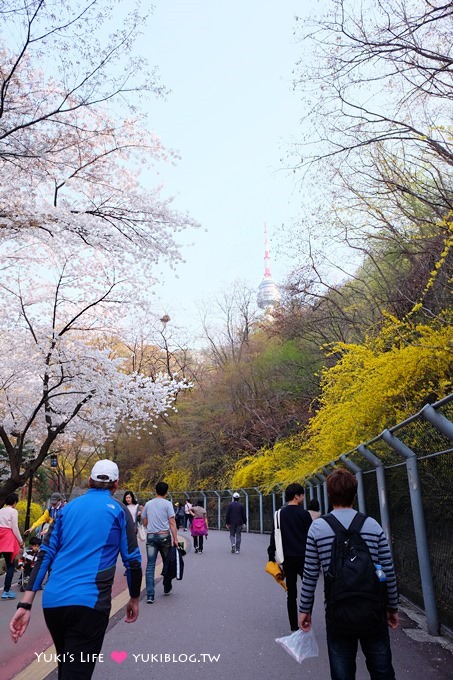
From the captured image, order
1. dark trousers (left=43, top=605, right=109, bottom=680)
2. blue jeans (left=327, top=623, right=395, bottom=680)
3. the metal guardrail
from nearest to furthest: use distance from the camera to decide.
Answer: dark trousers (left=43, top=605, right=109, bottom=680), blue jeans (left=327, top=623, right=395, bottom=680), the metal guardrail

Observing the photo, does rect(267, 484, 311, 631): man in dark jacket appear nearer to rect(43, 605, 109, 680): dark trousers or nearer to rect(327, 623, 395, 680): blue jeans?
rect(327, 623, 395, 680): blue jeans

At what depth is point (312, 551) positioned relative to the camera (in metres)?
3.51

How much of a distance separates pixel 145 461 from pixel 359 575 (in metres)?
44.5

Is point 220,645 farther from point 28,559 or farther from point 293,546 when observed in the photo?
point 28,559

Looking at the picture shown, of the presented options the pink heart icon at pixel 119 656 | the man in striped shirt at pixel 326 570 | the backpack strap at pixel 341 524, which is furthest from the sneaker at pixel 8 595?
the backpack strap at pixel 341 524

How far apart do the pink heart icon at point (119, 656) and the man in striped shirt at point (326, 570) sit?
2235mm

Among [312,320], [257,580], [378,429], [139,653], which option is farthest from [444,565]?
[312,320]

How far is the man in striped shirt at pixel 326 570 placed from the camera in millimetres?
3260

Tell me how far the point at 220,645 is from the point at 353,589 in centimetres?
299

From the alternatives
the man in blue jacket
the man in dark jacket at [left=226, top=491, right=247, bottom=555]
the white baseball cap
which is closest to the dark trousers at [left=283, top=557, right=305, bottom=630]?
the man in blue jacket

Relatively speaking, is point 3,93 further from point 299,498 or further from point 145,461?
point 145,461

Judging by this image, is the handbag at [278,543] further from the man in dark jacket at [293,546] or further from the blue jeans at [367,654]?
the blue jeans at [367,654]

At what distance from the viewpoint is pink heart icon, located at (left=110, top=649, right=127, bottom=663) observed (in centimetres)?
512

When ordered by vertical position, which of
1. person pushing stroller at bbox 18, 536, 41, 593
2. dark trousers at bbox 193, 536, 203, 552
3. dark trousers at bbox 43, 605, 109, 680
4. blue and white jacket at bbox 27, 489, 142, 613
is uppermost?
blue and white jacket at bbox 27, 489, 142, 613
